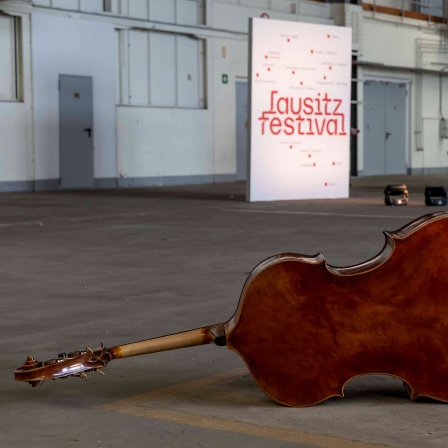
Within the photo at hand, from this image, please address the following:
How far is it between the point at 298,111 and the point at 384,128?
39.8ft

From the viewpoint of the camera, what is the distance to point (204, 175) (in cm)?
2327

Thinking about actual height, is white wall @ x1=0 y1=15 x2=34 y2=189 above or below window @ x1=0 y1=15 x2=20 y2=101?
below

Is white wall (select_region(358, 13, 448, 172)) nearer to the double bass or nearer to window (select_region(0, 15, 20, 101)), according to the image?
window (select_region(0, 15, 20, 101))

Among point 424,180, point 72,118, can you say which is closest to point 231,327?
point 72,118

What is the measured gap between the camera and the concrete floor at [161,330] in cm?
346

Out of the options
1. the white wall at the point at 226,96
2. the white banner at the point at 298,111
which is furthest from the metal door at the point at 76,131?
the white banner at the point at 298,111

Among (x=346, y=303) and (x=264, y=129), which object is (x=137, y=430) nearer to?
(x=346, y=303)

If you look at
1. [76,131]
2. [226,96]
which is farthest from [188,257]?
[226,96]

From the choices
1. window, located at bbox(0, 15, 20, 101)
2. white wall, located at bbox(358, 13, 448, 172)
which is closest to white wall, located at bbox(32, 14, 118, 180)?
window, located at bbox(0, 15, 20, 101)

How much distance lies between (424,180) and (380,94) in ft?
13.7

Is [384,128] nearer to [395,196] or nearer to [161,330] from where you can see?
[395,196]

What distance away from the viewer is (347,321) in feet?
12.0

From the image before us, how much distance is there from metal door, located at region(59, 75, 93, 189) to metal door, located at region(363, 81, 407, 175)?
911cm

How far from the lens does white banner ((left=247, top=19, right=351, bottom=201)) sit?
16281 mm
